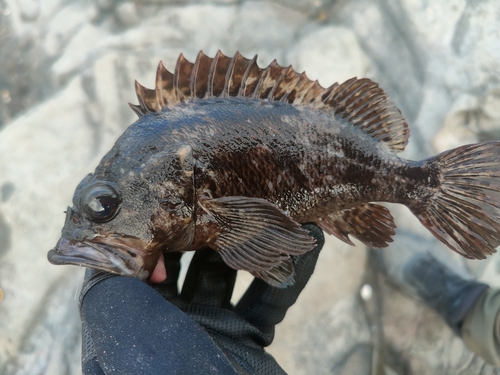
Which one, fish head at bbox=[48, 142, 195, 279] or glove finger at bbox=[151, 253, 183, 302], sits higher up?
fish head at bbox=[48, 142, 195, 279]

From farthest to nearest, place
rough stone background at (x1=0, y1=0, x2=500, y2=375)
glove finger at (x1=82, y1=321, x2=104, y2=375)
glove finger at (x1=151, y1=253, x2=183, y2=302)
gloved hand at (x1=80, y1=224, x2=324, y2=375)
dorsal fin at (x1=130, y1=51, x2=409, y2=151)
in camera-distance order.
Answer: rough stone background at (x1=0, y1=0, x2=500, y2=375) → glove finger at (x1=151, y1=253, x2=183, y2=302) → dorsal fin at (x1=130, y1=51, x2=409, y2=151) → glove finger at (x1=82, y1=321, x2=104, y2=375) → gloved hand at (x1=80, y1=224, x2=324, y2=375)

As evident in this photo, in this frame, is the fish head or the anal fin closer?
the fish head

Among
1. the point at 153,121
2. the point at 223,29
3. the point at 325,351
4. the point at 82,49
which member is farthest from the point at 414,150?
the point at 82,49

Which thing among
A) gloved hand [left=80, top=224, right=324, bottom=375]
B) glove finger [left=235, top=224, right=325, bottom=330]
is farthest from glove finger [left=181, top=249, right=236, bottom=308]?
glove finger [left=235, top=224, right=325, bottom=330]

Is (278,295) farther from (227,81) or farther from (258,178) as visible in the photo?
(227,81)

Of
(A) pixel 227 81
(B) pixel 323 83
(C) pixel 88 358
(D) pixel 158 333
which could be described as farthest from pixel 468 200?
(B) pixel 323 83

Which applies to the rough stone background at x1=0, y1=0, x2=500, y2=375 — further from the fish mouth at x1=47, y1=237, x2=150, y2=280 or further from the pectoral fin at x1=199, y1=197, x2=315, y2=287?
the fish mouth at x1=47, y1=237, x2=150, y2=280
